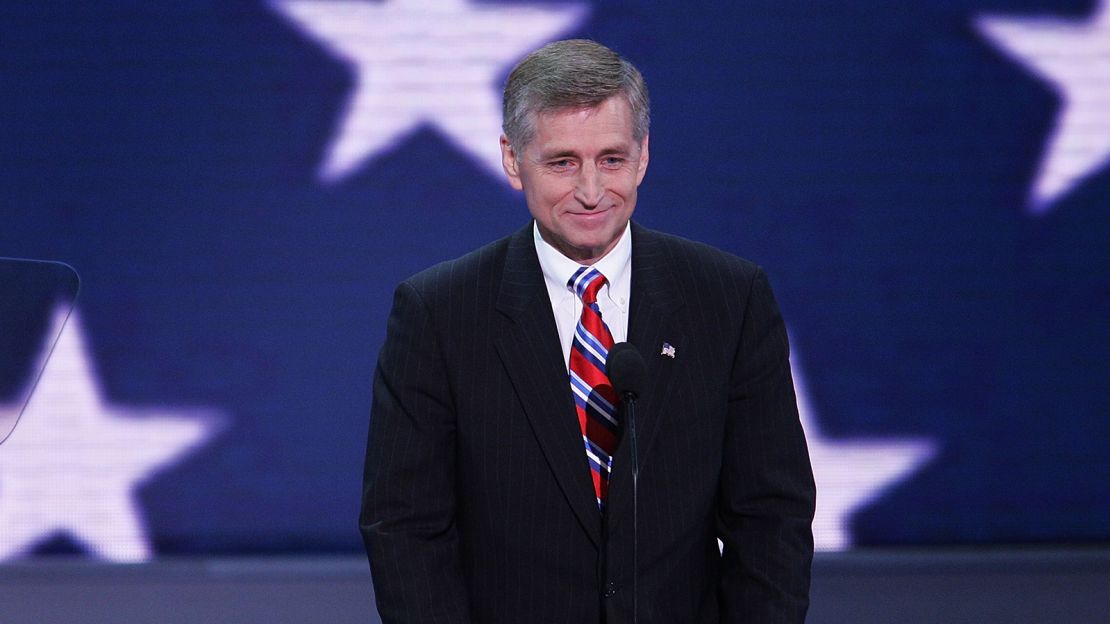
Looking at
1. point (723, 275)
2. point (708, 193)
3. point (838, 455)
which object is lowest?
point (838, 455)

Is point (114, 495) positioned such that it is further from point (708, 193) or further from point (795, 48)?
point (795, 48)

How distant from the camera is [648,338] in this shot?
1577 mm

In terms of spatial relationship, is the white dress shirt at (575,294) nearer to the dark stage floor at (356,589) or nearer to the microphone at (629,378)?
the microphone at (629,378)

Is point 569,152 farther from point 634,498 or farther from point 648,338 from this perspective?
point 634,498

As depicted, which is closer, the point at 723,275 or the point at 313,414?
the point at 723,275

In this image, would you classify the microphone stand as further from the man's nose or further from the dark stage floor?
the dark stage floor

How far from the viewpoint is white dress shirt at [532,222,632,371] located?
5.27ft

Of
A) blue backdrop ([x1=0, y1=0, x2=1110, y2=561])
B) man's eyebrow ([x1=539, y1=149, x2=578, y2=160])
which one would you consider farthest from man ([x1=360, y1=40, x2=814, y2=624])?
blue backdrop ([x1=0, y1=0, x2=1110, y2=561])

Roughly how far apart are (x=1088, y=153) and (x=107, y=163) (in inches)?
110

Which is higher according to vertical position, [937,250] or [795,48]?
[795,48]

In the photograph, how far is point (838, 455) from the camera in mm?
3318

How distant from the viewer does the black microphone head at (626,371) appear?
4.58 feet

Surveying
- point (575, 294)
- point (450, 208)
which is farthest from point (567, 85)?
point (450, 208)

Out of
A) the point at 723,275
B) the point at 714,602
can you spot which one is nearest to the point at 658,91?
the point at 723,275
